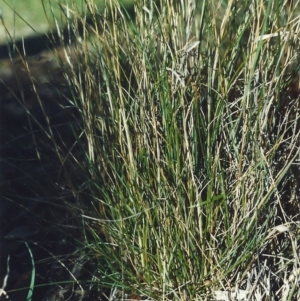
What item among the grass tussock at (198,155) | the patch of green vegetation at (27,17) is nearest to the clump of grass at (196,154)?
the grass tussock at (198,155)

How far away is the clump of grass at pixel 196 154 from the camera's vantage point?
194 centimetres

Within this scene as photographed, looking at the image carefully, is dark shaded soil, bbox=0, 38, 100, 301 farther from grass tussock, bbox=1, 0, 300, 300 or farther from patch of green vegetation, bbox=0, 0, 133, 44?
patch of green vegetation, bbox=0, 0, 133, 44

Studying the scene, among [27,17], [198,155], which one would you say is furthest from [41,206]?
[27,17]

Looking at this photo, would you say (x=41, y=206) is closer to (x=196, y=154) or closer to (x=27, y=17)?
(x=196, y=154)

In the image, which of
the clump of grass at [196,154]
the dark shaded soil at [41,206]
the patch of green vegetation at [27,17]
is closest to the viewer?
the clump of grass at [196,154]

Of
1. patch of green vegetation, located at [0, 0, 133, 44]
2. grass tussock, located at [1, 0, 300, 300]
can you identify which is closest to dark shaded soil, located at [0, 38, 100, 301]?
grass tussock, located at [1, 0, 300, 300]

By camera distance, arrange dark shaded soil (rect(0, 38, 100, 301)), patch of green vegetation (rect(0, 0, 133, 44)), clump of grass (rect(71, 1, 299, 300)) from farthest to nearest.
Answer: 1. patch of green vegetation (rect(0, 0, 133, 44))
2. dark shaded soil (rect(0, 38, 100, 301))
3. clump of grass (rect(71, 1, 299, 300))

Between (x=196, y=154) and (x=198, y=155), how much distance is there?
1.9 inches

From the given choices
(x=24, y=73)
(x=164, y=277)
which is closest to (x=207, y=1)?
(x=164, y=277)

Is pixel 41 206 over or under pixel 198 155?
under

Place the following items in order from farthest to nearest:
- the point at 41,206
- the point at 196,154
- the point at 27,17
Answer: the point at 27,17, the point at 41,206, the point at 196,154

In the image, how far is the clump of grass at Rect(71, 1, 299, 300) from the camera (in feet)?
6.37

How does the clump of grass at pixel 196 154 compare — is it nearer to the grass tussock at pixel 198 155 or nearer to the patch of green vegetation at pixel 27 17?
the grass tussock at pixel 198 155

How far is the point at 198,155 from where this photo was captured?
6.59 feet
